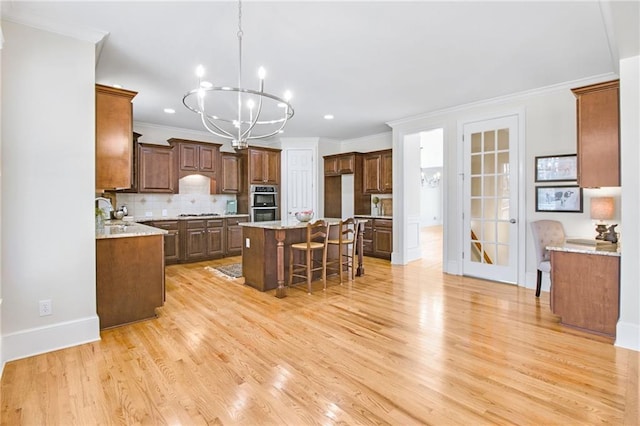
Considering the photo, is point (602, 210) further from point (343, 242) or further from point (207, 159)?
point (207, 159)

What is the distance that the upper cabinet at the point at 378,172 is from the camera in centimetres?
652

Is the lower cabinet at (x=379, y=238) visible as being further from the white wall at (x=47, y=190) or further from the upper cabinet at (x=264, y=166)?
the white wall at (x=47, y=190)

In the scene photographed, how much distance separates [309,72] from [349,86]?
0.69 meters

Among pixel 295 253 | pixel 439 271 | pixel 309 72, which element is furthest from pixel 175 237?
pixel 439 271

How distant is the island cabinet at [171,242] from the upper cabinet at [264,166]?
1823 millimetres

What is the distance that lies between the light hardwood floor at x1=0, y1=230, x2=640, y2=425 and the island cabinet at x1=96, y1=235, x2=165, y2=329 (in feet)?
0.53

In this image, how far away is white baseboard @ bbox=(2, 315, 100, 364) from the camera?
2.40m

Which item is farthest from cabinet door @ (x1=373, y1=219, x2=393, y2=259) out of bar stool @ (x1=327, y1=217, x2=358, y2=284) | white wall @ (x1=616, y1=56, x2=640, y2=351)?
white wall @ (x1=616, y1=56, x2=640, y2=351)

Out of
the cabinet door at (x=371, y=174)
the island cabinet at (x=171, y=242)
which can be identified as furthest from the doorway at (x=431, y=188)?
the island cabinet at (x=171, y=242)

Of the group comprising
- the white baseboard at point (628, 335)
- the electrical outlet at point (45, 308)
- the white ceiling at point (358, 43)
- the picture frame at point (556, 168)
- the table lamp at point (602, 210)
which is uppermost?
the white ceiling at point (358, 43)

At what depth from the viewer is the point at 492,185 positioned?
475 cm

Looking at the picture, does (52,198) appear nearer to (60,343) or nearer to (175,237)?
(60,343)

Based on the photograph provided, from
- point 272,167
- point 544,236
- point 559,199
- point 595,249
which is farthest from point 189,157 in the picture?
point 595,249

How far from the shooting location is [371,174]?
6859mm
